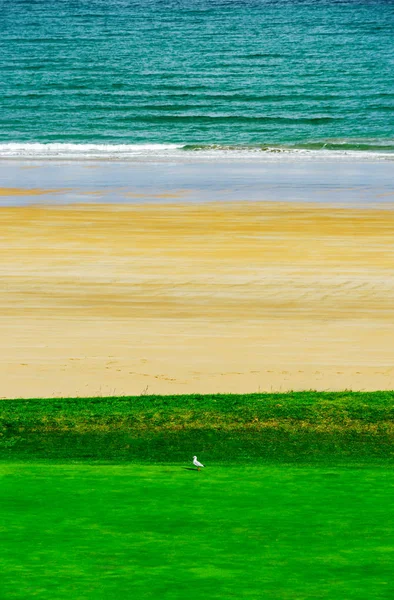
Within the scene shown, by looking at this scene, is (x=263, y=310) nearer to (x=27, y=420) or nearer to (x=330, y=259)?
(x=330, y=259)

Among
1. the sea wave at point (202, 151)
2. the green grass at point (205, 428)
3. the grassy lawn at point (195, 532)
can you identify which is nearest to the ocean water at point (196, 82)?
the sea wave at point (202, 151)

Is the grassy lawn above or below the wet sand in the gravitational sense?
below

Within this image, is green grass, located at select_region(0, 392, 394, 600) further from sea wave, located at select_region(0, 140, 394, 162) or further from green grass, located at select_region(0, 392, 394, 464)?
sea wave, located at select_region(0, 140, 394, 162)

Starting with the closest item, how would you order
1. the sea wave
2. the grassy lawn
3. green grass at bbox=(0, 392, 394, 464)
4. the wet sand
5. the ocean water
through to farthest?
the grassy lawn
green grass at bbox=(0, 392, 394, 464)
the wet sand
the sea wave
the ocean water

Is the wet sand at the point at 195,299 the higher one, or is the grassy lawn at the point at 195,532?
the wet sand at the point at 195,299

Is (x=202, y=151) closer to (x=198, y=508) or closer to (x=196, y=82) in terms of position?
(x=196, y=82)

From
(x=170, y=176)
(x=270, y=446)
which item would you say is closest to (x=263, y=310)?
(x=270, y=446)

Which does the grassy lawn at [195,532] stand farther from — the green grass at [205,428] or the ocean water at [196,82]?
the ocean water at [196,82]

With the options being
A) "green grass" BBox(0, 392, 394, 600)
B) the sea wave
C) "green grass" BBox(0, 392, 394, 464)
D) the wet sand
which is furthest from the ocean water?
"green grass" BBox(0, 392, 394, 600)
